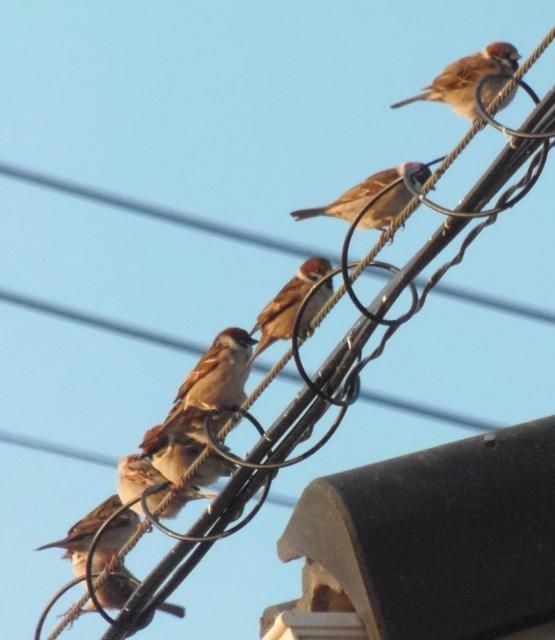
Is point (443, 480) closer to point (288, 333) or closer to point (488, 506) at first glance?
point (488, 506)

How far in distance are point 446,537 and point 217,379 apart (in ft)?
9.64

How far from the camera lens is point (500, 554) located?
4.66 metres

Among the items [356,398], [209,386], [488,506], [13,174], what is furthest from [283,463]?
[13,174]

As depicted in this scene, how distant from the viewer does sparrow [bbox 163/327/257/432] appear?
742 cm

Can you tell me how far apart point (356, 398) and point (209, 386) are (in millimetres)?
3005

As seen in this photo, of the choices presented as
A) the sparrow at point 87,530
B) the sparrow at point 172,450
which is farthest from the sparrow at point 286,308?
the sparrow at point 87,530

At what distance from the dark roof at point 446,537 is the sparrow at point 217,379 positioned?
7.98ft

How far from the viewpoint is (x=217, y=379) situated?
294 inches

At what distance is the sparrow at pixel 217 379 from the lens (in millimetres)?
7418

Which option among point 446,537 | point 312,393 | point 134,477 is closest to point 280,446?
point 312,393

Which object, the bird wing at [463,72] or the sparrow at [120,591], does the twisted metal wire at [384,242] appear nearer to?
the sparrow at [120,591]

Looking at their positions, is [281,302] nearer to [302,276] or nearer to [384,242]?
[302,276]

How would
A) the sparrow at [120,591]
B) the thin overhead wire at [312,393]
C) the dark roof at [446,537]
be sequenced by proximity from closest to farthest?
the thin overhead wire at [312,393], the dark roof at [446,537], the sparrow at [120,591]

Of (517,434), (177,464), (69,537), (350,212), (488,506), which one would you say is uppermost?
(350,212)
